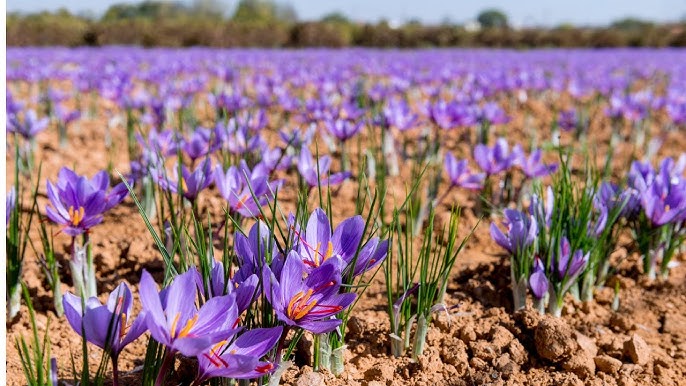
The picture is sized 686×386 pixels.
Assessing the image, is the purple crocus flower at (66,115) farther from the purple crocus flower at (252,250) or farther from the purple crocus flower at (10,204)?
the purple crocus flower at (252,250)

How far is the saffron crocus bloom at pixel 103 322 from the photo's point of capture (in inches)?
39.5

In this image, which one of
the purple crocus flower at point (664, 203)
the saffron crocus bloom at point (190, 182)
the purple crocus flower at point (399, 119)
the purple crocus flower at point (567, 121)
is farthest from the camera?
the purple crocus flower at point (567, 121)

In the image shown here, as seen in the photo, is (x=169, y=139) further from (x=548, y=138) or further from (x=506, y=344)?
(x=548, y=138)

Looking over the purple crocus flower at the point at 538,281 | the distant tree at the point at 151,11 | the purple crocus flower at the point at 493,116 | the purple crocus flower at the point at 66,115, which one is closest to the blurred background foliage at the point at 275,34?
the distant tree at the point at 151,11

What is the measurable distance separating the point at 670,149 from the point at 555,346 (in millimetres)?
4221

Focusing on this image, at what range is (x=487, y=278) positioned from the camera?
2.12 m

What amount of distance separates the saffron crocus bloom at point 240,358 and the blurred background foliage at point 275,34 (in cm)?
2144

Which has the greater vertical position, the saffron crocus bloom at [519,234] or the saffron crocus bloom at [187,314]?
the saffron crocus bloom at [187,314]

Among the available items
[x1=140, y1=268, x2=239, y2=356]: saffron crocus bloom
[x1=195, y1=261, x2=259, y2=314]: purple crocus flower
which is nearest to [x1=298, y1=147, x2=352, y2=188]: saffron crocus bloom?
[x1=195, y1=261, x2=259, y2=314]: purple crocus flower

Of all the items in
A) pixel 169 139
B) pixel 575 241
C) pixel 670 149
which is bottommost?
pixel 670 149

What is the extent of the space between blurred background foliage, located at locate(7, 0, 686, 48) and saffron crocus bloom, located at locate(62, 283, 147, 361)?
21.4 m

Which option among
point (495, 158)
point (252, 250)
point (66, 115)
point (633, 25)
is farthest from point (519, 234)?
point (633, 25)

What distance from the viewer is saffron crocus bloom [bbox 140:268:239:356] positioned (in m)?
0.98

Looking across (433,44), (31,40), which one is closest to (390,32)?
(433,44)
